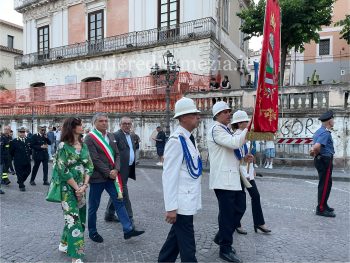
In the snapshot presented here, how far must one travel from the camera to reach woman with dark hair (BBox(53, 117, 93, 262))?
3.87 meters

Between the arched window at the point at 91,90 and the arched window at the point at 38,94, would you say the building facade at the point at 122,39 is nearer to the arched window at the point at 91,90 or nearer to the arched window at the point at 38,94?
the arched window at the point at 38,94

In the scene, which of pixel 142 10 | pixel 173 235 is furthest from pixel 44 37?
pixel 173 235

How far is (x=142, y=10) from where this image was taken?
69.5ft

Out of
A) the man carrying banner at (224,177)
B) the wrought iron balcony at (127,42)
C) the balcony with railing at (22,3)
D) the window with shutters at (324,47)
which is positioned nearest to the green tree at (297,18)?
the wrought iron balcony at (127,42)

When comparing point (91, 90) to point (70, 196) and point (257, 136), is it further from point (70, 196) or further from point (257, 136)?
point (257, 136)

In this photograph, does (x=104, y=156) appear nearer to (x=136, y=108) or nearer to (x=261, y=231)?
(x=261, y=231)

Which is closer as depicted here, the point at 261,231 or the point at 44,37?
the point at 261,231

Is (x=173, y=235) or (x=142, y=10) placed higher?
(x=142, y=10)

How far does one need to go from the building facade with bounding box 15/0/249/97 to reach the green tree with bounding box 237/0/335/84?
9.29 ft

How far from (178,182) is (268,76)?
5.77 feet

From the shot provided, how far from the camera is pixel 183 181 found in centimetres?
316

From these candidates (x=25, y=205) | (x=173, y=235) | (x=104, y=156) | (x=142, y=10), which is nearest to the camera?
(x=173, y=235)

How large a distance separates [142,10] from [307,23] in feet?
34.0

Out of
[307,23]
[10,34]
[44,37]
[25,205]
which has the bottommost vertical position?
[25,205]
